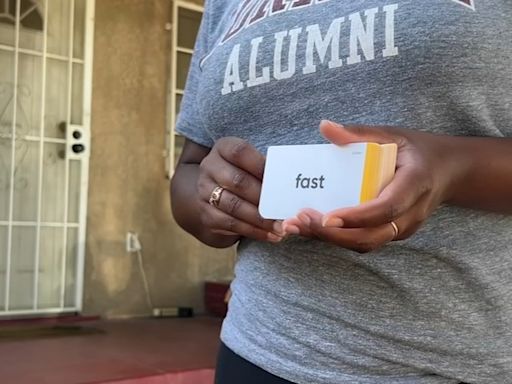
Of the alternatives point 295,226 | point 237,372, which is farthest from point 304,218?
point 237,372

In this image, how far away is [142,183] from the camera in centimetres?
514

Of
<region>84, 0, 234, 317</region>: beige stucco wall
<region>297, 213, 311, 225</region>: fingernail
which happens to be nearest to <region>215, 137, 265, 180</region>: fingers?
<region>297, 213, 311, 225</region>: fingernail

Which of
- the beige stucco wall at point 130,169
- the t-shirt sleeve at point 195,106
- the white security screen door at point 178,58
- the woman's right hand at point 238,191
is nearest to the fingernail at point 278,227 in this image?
the woman's right hand at point 238,191

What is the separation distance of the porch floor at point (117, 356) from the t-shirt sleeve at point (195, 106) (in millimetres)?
2221

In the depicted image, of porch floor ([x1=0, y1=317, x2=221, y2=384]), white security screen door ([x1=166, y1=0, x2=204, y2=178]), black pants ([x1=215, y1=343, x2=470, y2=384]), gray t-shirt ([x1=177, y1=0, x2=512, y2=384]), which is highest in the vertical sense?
white security screen door ([x1=166, y1=0, x2=204, y2=178])

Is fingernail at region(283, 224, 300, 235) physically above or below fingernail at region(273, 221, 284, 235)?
above

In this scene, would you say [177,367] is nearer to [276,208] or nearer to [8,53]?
[8,53]

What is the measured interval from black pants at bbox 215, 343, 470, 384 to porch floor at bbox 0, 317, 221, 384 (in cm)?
228

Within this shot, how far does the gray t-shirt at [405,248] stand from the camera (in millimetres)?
788

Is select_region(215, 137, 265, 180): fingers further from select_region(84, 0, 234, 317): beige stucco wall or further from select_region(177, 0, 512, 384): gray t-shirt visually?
select_region(84, 0, 234, 317): beige stucco wall

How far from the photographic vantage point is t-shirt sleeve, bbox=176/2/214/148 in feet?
3.60

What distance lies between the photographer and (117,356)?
372cm

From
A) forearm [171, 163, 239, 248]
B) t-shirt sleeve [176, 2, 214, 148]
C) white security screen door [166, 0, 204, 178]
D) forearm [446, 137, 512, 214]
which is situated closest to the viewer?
forearm [446, 137, 512, 214]

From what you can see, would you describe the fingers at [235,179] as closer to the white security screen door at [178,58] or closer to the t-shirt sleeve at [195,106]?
the t-shirt sleeve at [195,106]
